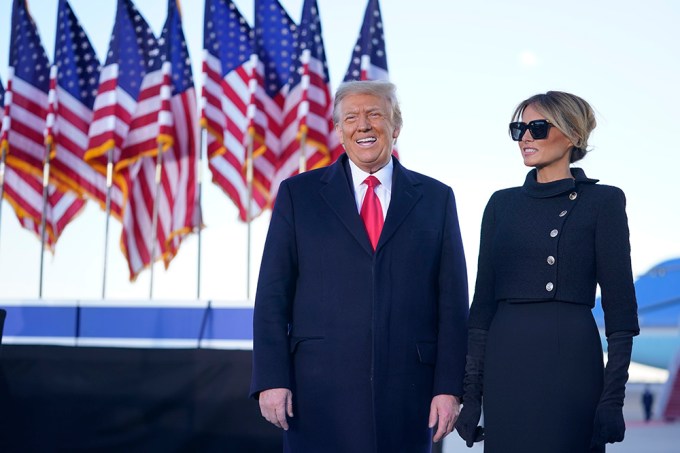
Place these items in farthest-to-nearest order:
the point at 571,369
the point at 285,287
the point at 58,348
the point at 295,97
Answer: the point at 295,97 → the point at 58,348 → the point at 285,287 → the point at 571,369

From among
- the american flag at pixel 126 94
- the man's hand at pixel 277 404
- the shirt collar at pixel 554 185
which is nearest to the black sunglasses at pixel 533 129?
the shirt collar at pixel 554 185

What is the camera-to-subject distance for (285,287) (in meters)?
3.18

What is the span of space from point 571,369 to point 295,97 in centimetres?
1104

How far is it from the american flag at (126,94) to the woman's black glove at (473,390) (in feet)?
35.3

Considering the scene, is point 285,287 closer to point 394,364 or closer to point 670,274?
point 394,364

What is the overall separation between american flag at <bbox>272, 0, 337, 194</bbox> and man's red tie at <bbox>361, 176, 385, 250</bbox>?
32.1 feet

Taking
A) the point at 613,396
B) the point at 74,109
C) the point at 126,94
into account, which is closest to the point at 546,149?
the point at 613,396

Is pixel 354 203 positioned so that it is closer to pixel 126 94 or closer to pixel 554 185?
pixel 554 185

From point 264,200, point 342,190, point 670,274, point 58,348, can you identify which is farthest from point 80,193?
point 670,274

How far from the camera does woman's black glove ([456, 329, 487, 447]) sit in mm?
2891

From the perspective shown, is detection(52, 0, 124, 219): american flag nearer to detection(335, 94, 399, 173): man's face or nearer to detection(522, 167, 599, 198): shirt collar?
detection(335, 94, 399, 173): man's face

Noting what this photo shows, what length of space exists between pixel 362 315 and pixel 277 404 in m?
0.45

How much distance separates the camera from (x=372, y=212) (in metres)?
3.29

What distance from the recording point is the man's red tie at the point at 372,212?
3240 millimetres
